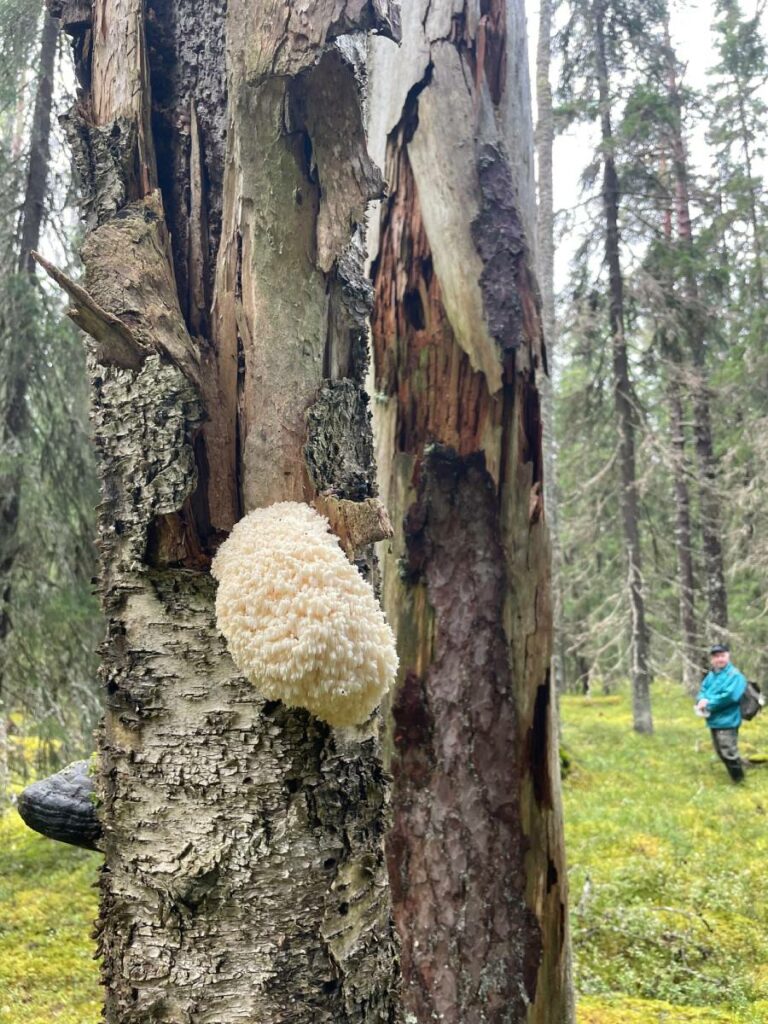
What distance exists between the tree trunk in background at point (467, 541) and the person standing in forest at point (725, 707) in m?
9.43

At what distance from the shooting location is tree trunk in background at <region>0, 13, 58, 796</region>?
7.10 metres

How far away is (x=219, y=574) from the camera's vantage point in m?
1.24

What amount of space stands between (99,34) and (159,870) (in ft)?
4.99

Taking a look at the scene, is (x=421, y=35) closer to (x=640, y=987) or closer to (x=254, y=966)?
(x=254, y=966)

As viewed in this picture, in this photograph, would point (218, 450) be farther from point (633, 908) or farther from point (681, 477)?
point (681, 477)

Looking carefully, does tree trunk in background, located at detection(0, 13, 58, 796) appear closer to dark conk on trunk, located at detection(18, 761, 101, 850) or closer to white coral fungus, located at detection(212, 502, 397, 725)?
dark conk on trunk, located at detection(18, 761, 101, 850)

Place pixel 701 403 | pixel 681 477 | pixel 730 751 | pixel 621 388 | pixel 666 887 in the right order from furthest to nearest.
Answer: pixel 701 403
pixel 681 477
pixel 621 388
pixel 730 751
pixel 666 887

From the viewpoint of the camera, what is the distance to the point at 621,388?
14.3 m

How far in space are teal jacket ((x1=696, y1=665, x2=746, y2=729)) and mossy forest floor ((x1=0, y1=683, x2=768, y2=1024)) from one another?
2.98ft

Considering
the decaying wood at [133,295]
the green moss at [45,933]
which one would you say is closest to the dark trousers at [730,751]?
the green moss at [45,933]

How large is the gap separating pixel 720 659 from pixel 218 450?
11.1 meters

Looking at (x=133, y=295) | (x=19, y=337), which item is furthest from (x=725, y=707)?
(x=133, y=295)

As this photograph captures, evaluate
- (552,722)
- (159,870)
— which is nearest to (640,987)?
(552,722)

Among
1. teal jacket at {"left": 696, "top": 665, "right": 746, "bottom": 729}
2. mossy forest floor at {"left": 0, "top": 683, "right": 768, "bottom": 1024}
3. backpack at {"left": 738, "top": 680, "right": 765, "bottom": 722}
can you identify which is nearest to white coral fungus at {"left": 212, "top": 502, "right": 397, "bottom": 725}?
mossy forest floor at {"left": 0, "top": 683, "right": 768, "bottom": 1024}
